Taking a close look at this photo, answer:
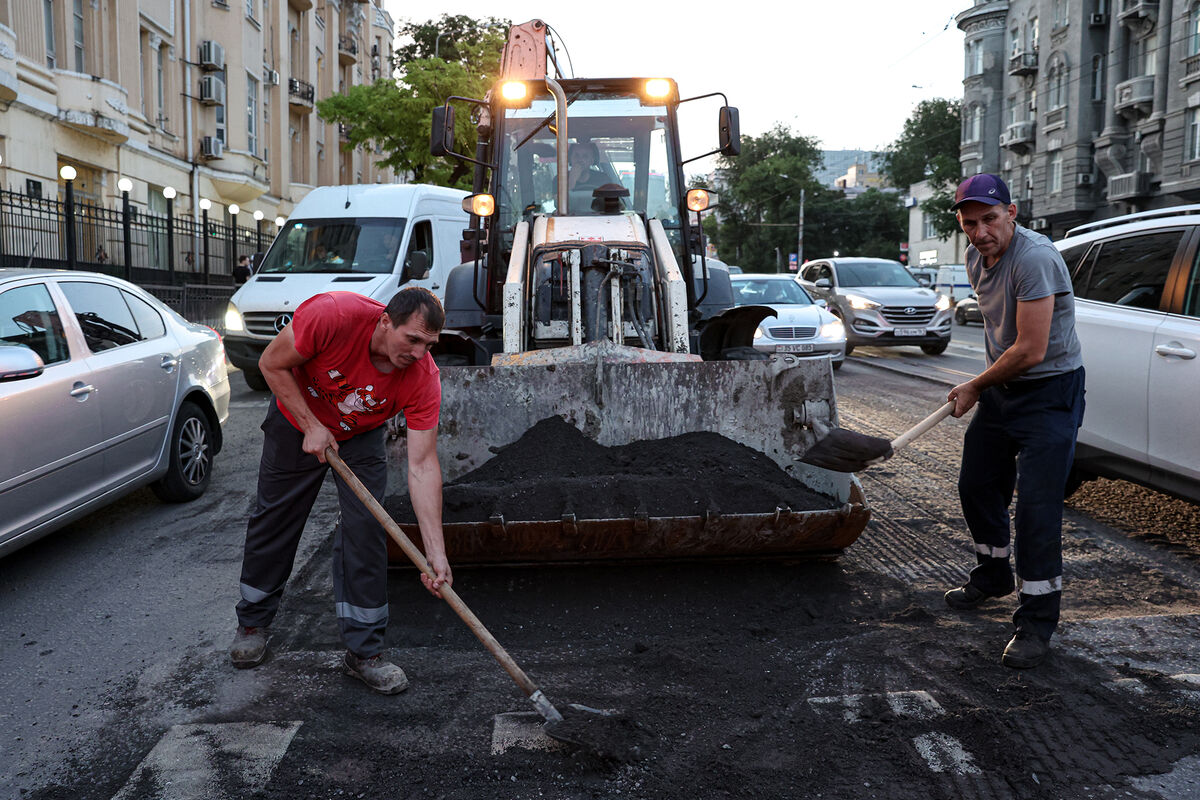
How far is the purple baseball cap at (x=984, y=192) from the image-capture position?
4.18 meters

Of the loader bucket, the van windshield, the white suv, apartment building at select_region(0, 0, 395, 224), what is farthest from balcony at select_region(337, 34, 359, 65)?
the white suv

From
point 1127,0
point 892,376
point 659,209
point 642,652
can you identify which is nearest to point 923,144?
point 1127,0

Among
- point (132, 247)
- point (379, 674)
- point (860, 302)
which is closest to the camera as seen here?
point (379, 674)

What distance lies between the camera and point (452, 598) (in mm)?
3566

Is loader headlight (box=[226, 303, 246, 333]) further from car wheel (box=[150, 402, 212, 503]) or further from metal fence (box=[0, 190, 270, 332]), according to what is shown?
car wheel (box=[150, 402, 212, 503])

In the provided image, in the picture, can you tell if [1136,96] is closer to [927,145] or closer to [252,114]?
[252,114]

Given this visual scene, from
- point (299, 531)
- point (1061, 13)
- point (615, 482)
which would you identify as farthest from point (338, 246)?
point (1061, 13)

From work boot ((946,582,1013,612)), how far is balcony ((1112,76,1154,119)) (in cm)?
3597

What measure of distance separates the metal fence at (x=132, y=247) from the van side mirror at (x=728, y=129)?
10.1 metres

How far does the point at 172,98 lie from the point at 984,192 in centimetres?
2646

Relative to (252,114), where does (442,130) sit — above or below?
below

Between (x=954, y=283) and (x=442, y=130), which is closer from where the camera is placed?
(x=442, y=130)

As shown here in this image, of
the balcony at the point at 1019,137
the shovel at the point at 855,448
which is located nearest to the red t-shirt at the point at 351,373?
the shovel at the point at 855,448

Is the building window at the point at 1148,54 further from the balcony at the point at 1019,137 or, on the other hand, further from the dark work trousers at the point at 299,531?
the dark work trousers at the point at 299,531
